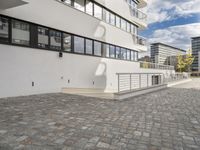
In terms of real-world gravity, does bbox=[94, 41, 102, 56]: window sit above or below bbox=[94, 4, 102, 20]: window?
below

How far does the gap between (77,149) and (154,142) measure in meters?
1.52

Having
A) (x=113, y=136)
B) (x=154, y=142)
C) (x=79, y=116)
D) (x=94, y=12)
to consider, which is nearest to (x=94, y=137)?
(x=113, y=136)

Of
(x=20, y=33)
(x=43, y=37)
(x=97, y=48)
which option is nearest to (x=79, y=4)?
(x=97, y=48)

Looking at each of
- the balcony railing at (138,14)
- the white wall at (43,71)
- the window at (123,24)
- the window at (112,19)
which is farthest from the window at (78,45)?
the balcony railing at (138,14)

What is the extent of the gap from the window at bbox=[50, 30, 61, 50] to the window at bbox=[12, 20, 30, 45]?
150 centimetres

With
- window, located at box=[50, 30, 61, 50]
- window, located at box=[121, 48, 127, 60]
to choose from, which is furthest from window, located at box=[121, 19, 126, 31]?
window, located at box=[50, 30, 61, 50]

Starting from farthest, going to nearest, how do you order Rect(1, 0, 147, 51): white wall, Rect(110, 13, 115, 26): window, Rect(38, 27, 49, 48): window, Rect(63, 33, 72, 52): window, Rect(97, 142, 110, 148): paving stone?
Rect(110, 13, 115, 26): window
Rect(63, 33, 72, 52): window
Rect(38, 27, 49, 48): window
Rect(1, 0, 147, 51): white wall
Rect(97, 142, 110, 148): paving stone

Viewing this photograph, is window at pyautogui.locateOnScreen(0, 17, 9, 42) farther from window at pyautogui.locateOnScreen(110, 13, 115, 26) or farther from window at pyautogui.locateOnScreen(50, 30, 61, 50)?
window at pyautogui.locateOnScreen(110, 13, 115, 26)

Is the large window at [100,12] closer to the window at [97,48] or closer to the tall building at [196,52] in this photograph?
the window at [97,48]

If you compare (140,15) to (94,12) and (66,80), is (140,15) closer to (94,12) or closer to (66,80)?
(94,12)

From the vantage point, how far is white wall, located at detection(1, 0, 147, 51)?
8367mm

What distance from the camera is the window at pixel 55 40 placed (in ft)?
31.8

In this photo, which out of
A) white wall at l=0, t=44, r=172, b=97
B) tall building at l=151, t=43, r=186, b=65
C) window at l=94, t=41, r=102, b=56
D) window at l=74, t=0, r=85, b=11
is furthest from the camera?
tall building at l=151, t=43, r=186, b=65

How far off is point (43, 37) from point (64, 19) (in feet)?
6.76
